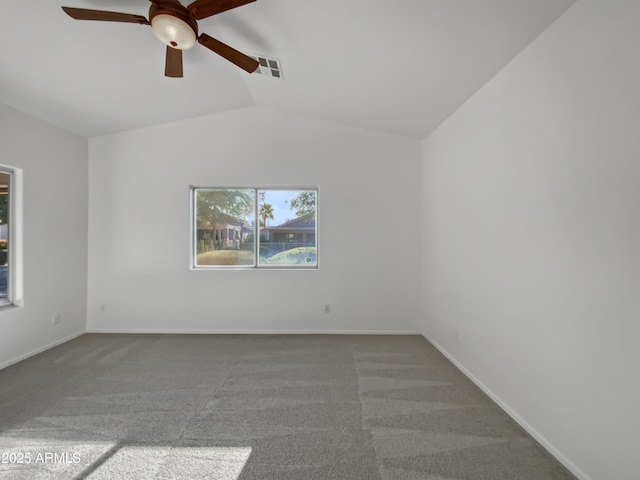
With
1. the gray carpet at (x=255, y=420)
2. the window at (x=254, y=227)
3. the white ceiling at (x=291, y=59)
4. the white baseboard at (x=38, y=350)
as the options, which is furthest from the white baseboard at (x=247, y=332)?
the white ceiling at (x=291, y=59)

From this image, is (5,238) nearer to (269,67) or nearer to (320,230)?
(269,67)

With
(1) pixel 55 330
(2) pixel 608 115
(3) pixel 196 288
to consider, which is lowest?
(1) pixel 55 330

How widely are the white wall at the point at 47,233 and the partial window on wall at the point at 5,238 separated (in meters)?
0.13

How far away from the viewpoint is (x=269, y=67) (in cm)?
295

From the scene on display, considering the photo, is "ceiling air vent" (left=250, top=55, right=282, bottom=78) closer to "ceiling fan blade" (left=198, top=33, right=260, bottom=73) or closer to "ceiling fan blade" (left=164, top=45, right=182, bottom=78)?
"ceiling fan blade" (left=198, top=33, right=260, bottom=73)

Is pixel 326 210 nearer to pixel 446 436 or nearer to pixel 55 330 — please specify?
pixel 446 436

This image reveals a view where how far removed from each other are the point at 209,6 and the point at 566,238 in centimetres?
250

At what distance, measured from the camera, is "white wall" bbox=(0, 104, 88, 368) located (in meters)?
3.06

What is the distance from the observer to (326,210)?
4.05 m

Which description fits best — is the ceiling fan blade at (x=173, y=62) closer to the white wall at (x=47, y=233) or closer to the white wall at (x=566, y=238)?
the white wall at (x=47, y=233)

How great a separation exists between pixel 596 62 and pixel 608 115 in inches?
12.1

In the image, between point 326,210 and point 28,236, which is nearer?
point 28,236

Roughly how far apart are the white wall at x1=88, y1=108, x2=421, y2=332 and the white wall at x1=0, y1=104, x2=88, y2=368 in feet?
0.67

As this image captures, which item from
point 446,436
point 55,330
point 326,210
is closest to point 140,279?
point 55,330
